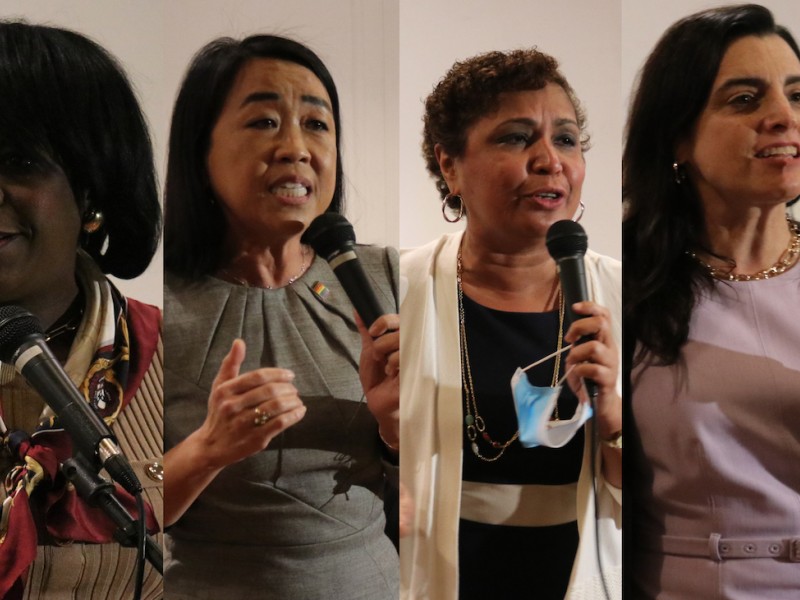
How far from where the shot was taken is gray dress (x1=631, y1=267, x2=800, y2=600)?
2154 millimetres

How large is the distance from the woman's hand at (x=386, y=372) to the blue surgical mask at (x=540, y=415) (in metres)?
0.30

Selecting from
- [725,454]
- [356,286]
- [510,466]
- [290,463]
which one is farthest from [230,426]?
[725,454]

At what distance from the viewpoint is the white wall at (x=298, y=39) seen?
79.4 inches

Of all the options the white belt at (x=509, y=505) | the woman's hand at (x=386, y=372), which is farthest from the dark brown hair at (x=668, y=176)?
the woman's hand at (x=386, y=372)

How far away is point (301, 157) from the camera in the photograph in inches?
81.4

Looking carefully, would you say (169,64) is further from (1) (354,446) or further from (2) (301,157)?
(1) (354,446)

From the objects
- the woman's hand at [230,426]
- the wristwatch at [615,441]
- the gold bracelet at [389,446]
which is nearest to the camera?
the woman's hand at [230,426]

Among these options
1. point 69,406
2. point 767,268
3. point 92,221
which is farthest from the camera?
point 767,268

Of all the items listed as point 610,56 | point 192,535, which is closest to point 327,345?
point 192,535

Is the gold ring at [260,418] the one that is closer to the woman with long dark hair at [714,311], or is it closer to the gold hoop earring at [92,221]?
the gold hoop earring at [92,221]

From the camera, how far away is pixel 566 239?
2.20 metres

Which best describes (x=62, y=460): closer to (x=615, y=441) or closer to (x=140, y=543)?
(x=140, y=543)

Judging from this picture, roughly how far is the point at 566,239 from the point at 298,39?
0.79m

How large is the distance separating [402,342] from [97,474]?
75cm
